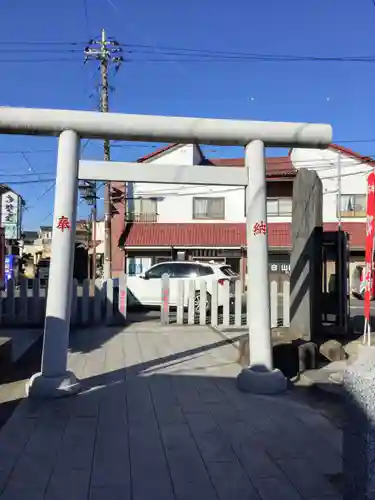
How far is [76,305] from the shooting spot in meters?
11.4

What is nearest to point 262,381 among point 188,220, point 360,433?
point 360,433

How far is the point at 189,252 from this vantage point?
29344 millimetres

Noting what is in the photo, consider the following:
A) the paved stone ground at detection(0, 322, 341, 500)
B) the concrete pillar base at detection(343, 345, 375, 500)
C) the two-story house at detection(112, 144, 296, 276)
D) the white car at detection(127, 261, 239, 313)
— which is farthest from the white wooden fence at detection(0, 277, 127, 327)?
the two-story house at detection(112, 144, 296, 276)

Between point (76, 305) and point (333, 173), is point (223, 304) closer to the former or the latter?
point (76, 305)

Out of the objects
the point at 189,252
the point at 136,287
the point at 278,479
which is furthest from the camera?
the point at 189,252

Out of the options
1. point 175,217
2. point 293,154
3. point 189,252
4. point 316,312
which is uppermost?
point 293,154

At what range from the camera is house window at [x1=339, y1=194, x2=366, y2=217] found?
97.4 feet

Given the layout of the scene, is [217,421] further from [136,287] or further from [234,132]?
[136,287]

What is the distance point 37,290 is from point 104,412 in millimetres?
6839

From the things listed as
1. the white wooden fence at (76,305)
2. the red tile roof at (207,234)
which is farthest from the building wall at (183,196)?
the white wooden fence at (76,305)

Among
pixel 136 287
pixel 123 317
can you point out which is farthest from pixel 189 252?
pixel 123 317

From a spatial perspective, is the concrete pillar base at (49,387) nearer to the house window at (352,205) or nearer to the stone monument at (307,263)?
the stone monument at (307,263)

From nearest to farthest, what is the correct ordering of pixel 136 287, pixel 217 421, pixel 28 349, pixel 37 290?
1. pixel 217 421
2. pixel 28 349
3. pixel 37 290
4. pixel 136 287

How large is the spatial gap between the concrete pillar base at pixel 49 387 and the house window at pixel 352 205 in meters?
26.5
